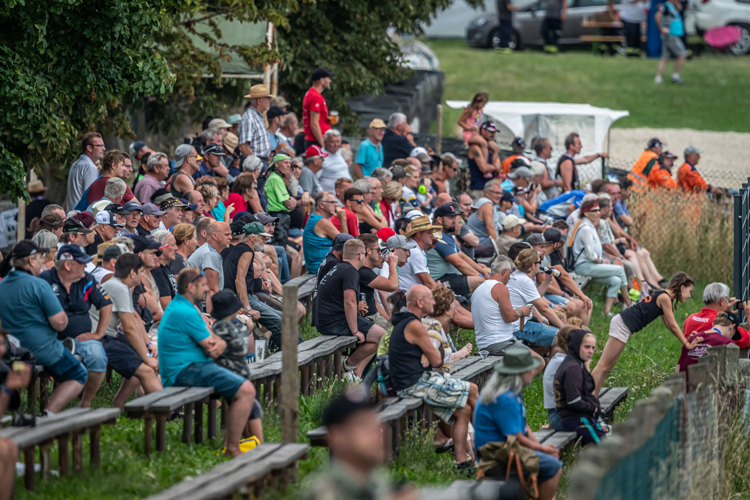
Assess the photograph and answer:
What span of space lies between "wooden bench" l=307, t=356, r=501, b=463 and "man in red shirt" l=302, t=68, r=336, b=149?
19.5 ft

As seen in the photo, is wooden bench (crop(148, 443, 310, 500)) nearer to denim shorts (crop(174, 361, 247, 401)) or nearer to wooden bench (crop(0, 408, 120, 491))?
denim shorts (crop(174, 361, 247, 401))

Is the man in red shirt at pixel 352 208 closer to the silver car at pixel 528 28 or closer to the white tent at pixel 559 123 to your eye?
the white tent at pixel 559 123

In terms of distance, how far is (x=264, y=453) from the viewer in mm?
6758

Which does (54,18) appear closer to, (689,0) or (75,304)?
(75,304)

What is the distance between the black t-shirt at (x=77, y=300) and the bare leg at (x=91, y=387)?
0.35 metres

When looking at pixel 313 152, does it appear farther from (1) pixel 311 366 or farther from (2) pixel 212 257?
(1) pixel 311 366

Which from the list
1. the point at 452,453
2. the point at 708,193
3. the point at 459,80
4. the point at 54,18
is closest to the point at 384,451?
the point at 452,453

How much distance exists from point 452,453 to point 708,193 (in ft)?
38.8

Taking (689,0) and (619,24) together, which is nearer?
(689,0)

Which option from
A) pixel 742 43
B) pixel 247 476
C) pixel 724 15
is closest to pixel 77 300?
pixel 247 476

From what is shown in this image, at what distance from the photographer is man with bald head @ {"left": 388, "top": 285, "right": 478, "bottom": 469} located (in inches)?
321

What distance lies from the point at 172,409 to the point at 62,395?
99cm

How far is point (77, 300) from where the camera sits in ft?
25.1

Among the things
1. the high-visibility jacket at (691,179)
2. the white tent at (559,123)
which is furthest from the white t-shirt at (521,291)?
the white tent at (559,123)
